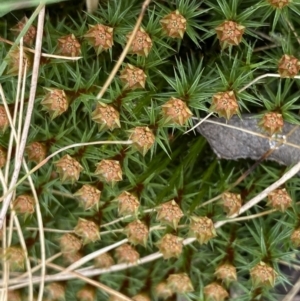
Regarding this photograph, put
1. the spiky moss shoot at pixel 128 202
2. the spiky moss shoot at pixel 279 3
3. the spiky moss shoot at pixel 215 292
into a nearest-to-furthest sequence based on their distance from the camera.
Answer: the spiky moss shoot at pixel 279 3 → the spiky moss shoot at pixel 128 202 → the spiky moss shoot at pixel 215 292

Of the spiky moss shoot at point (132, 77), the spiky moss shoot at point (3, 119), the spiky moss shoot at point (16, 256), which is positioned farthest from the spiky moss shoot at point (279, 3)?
the spiky moss shoot at point (16, 256)

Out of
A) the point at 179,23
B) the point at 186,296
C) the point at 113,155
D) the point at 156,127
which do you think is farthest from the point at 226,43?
the point at 186,296

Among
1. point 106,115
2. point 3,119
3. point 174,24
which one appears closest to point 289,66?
point 174,24

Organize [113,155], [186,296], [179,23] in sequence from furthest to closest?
1. [186,296]
2. [113,155]
3. [179,23]

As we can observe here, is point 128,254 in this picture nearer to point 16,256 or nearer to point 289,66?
point 16,256

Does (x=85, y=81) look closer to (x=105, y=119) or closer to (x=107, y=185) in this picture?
(x=105, y=119)

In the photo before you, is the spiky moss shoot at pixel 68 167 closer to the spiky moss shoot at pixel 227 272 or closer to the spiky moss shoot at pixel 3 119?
the spiky moss shoot at pixel 3 119

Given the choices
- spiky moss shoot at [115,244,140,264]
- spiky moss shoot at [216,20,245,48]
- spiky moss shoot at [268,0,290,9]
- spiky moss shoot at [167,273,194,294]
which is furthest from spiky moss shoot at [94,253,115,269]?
spiky moss shoot at [268,0,290,9]
